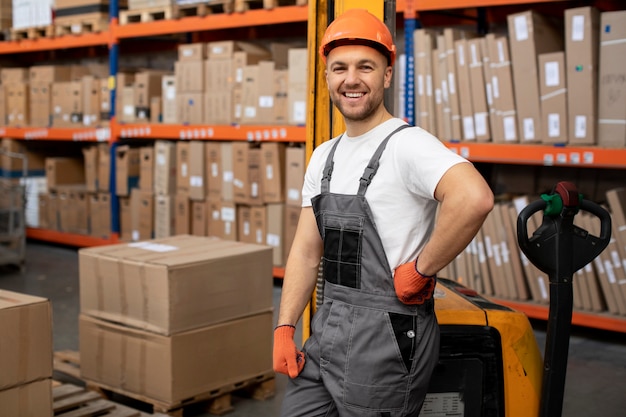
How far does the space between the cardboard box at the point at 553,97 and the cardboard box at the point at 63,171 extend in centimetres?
576

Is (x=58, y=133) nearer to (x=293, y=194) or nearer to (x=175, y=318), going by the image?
(x=293, y=194)

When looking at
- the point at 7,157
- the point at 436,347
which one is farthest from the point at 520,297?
the point at 7,157

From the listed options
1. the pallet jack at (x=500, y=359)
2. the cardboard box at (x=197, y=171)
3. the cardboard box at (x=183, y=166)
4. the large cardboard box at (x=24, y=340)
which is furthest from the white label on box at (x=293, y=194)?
the pallet jack at (x=500, y=359)

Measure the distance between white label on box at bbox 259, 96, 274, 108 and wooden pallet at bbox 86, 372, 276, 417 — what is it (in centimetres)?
305

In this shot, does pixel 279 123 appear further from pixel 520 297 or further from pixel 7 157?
pixel 7 157

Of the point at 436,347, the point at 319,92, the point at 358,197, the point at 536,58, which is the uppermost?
the point at 536,58

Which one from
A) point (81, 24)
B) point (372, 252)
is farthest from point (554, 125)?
point (81, 24)

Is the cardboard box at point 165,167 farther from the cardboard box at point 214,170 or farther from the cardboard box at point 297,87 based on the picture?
the cardboard box at point 297,87

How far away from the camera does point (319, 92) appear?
3084 millimetres

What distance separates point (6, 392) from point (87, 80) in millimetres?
5913

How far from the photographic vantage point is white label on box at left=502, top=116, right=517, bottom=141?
18.0ft

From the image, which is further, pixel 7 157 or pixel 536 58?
pixel 7 157

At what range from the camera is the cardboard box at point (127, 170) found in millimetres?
8219

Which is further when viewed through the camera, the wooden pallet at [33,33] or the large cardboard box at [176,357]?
the wooden pallet at [33,33]
